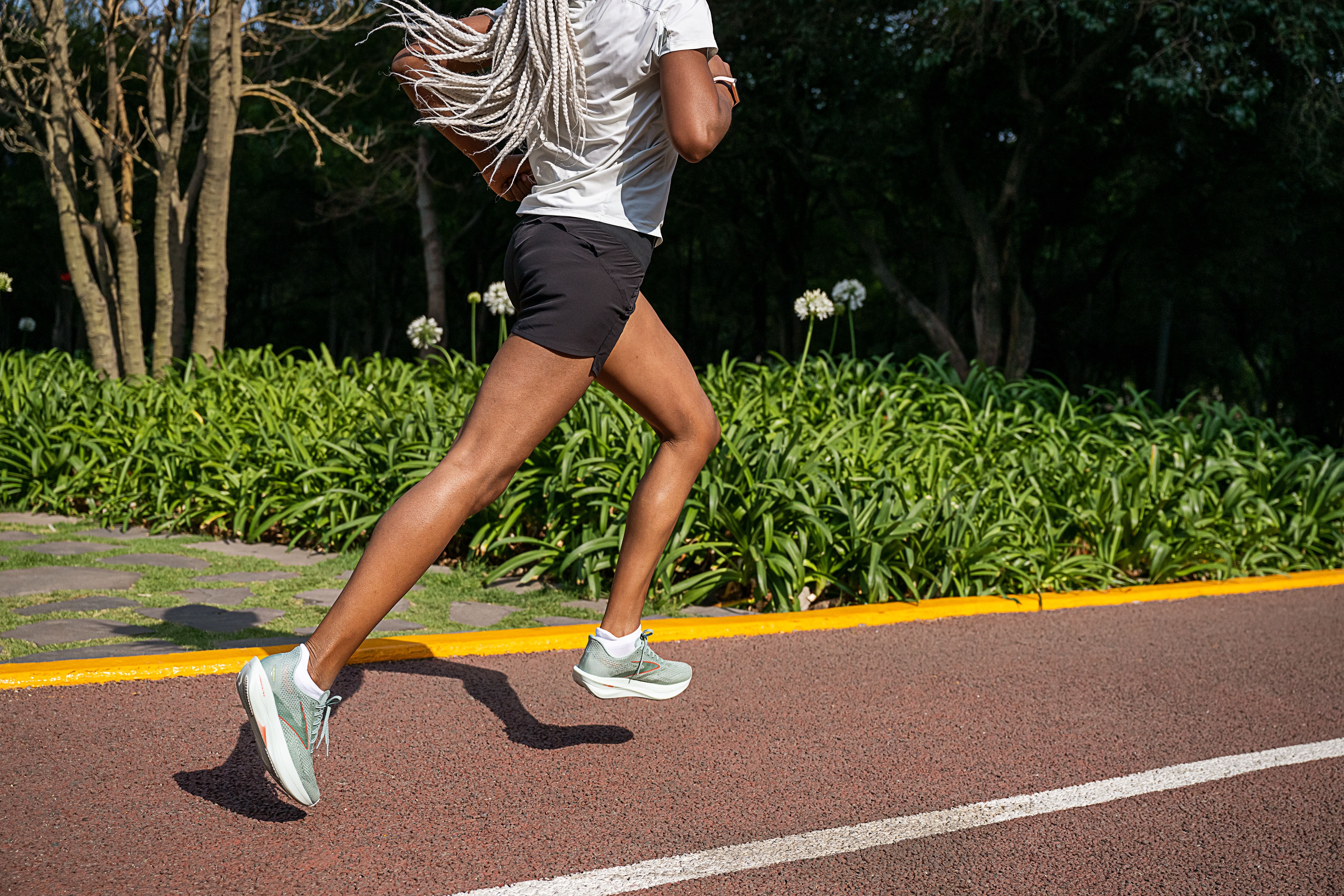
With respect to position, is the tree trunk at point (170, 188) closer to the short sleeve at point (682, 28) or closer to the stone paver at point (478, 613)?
the stone paver at point (478, 613)

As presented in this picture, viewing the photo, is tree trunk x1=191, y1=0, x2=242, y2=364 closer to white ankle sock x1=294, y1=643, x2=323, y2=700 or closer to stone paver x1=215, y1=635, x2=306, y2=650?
stone paver x1=215, y1=635, x2=306, y2=650

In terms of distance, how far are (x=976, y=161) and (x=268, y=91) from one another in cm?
1192

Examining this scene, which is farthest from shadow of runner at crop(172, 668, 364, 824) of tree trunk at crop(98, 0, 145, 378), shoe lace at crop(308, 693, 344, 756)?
tree trunk at crop(98, 0, 145, 378)

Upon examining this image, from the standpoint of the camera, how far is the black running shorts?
2557 millimetres

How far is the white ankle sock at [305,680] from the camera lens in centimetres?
237

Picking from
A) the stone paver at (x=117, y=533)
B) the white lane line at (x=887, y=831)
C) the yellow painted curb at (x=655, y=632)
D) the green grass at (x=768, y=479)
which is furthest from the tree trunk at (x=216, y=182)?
the white lane line at (x=887, y=831)

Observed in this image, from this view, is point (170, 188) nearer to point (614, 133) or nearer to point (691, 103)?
point (614, 133)

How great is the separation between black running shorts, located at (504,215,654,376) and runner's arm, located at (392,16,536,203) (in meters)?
0.19

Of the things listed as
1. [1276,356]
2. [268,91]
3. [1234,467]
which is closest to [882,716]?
[1234,467]

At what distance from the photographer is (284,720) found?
2.33 meters

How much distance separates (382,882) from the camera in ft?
7.36

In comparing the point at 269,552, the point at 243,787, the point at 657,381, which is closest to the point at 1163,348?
the point at 269,552

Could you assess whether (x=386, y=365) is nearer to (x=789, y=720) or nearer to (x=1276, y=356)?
(x=789, y=720)

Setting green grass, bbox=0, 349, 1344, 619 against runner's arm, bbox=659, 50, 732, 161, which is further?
green grass, bbox=0, 349, 1344, 619
